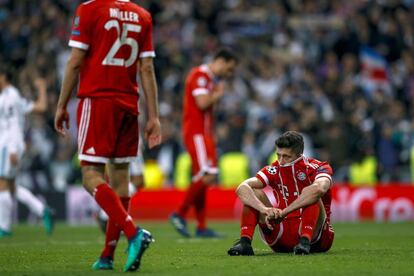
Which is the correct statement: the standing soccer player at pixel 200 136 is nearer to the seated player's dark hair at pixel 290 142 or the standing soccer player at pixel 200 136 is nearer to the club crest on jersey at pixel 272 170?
the club crest on jersey at pixel 272 170

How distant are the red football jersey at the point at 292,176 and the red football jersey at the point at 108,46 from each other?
169cm

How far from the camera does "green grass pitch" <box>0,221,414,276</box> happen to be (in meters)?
7.96

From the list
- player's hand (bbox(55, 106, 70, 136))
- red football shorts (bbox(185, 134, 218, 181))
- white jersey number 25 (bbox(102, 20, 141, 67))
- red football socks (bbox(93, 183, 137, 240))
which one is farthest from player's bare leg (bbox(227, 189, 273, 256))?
red football shorts (bbox(185, 134, 218, 181))

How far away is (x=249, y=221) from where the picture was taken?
920cm

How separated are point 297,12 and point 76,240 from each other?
46.4 ft

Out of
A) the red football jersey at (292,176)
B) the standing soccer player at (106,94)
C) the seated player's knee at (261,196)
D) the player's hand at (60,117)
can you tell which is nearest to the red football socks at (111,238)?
the standing soccer player at (106,94)

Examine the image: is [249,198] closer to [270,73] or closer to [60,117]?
[60,117]

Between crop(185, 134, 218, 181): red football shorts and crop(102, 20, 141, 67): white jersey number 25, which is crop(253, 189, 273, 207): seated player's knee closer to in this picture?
crop(102, 20, 141, 67): white jersey number 25

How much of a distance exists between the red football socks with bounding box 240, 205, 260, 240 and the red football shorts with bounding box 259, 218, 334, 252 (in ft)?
0.43

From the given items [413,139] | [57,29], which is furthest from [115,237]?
[57,29]

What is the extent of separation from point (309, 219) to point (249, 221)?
59 cm

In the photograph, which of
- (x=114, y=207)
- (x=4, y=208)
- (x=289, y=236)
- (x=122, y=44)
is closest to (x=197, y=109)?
(x=4, y=208)

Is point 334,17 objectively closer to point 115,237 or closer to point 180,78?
point 180,78

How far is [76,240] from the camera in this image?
1361cm
